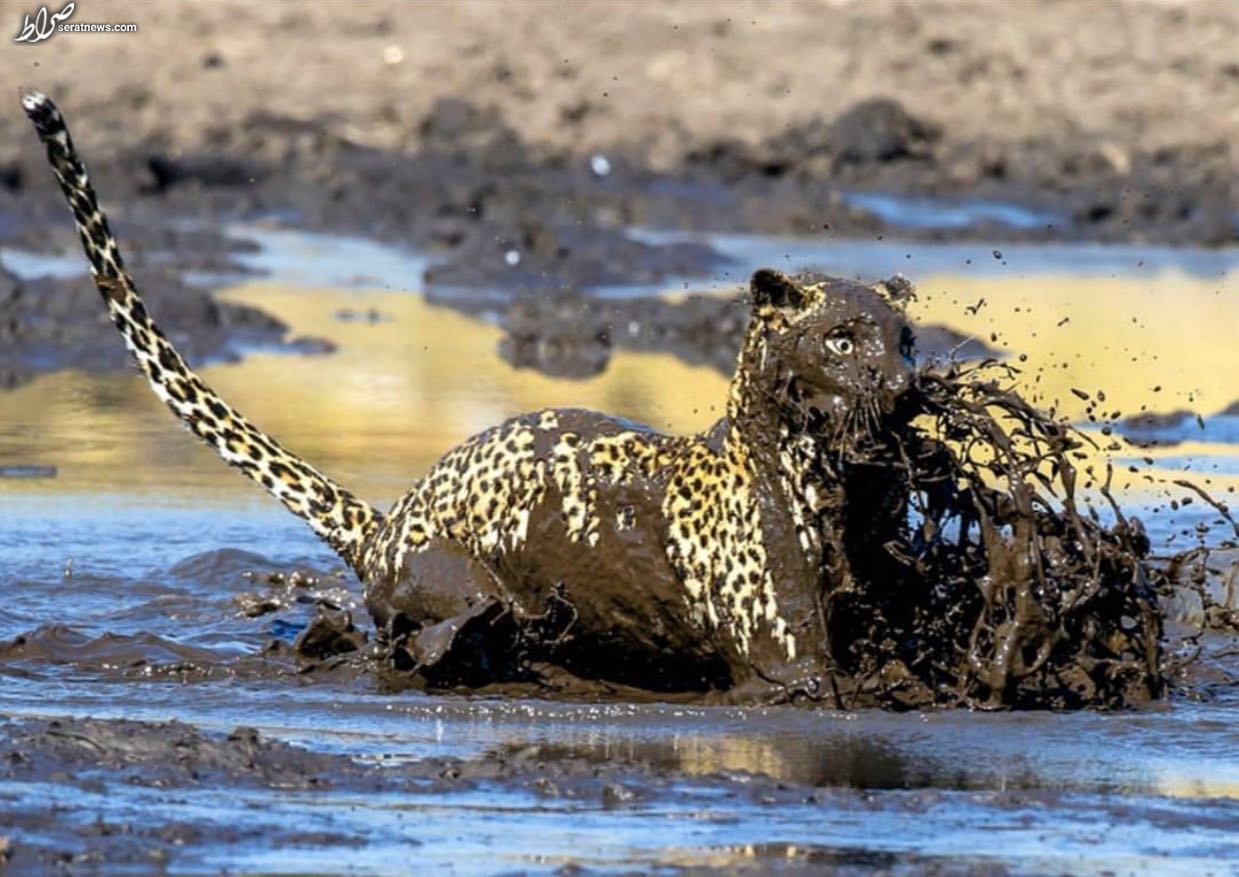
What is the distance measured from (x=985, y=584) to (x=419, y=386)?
825cm

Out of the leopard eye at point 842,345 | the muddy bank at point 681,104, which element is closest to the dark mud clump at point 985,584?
the leopard eye at point 842,345

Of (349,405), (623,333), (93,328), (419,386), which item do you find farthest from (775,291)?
(623,333)

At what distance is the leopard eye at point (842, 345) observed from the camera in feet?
29.3

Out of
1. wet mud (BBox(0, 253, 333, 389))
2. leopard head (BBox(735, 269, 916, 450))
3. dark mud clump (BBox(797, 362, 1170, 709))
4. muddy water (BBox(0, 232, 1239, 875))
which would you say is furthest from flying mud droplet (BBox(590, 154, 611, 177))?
leopard head (BBox(735, 269, 916, 450))

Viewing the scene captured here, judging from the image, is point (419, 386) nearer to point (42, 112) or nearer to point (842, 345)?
point (42, 112)

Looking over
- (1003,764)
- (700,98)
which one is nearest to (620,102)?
(700,98)

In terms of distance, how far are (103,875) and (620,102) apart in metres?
25.9

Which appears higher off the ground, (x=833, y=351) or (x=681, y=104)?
(x=681, y=104)

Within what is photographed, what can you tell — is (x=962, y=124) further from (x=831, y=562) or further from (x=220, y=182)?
(x=831, y=562)

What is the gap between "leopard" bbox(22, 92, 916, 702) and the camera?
9031 mm

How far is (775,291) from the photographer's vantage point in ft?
29.6

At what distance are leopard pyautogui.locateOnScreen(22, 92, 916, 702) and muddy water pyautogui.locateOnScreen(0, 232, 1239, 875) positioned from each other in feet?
0.81

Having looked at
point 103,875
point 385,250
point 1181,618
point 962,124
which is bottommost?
point 103,875

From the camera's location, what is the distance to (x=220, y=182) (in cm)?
3009
